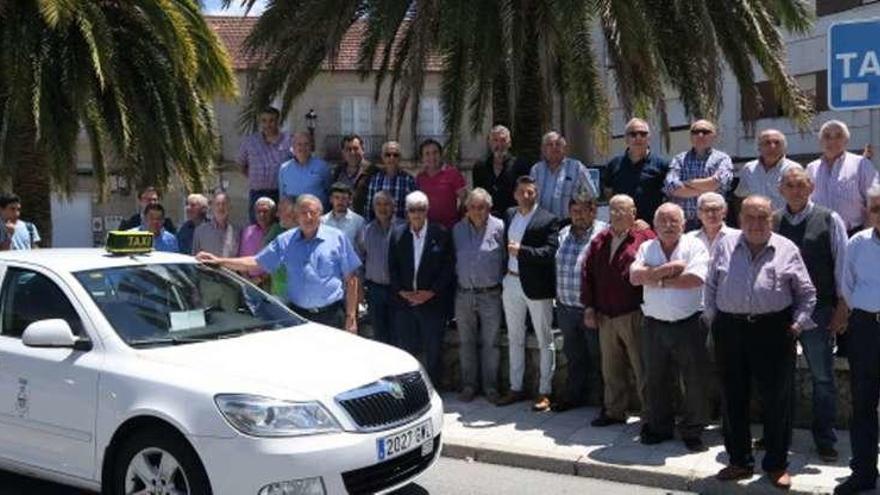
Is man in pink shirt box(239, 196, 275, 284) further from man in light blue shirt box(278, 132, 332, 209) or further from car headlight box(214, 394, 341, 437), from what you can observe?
car headlight box(214, 394, 341, 437)

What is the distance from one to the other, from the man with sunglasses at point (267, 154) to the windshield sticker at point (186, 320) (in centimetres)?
440

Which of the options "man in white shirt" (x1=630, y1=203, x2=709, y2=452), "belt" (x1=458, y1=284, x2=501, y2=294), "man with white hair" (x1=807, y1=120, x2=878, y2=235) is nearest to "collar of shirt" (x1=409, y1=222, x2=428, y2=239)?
"belt" (x1=458, y1=284, x2=501, y2=294)

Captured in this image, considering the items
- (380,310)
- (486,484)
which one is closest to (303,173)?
(380,310)

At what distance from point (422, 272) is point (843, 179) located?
3.49 metres

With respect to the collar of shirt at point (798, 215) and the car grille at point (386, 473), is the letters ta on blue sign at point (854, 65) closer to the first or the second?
the collar of shirt at point (798, 215)

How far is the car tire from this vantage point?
477cm

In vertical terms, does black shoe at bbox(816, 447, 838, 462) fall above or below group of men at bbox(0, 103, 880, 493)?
below

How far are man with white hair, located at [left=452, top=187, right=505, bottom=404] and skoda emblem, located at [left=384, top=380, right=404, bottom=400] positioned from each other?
2.87 meters

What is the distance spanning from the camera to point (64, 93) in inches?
461

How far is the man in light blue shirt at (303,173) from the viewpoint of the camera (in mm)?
9555

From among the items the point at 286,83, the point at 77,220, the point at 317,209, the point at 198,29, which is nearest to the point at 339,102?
the point at 77,220

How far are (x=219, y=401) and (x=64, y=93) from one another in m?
8.27

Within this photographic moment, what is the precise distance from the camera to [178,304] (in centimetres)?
583

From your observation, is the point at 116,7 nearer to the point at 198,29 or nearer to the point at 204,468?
the point at 198,29
